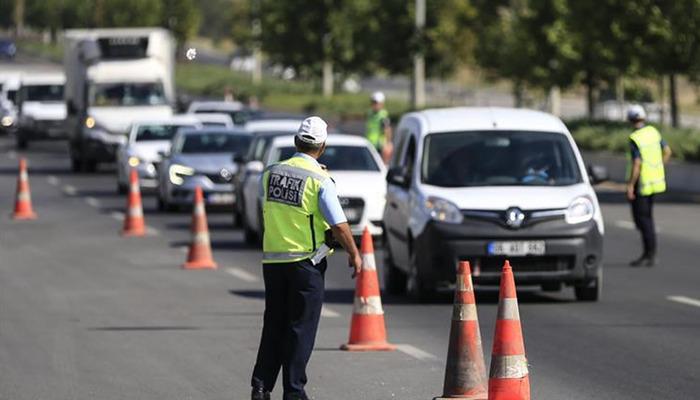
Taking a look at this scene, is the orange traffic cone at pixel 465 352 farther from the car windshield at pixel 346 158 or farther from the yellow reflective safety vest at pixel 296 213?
the car windshield at pixel 346 158

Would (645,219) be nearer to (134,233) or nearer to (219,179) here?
(134,233)

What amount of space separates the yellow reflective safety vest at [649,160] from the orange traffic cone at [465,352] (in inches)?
415

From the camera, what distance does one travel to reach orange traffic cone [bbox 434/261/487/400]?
10430 mm

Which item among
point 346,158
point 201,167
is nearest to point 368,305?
point 346,158

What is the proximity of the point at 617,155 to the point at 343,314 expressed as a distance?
23.6 meters

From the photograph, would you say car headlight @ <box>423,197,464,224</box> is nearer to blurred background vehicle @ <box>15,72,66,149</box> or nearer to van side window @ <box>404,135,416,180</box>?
van side window @ <box>404,135,416,180</box>

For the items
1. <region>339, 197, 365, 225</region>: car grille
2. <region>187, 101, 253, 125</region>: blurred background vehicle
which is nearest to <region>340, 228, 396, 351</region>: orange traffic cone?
<region>339, 197, 365, 225</region>: car grille

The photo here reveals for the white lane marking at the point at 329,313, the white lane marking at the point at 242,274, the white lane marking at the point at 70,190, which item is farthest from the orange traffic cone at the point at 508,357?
the white lane marking at the point at 70,190

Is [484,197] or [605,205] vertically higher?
[484,197]

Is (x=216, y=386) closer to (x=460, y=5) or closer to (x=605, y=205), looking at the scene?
(x=605, y=205)

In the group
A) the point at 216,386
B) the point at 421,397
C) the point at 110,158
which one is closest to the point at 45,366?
the point at 216,386

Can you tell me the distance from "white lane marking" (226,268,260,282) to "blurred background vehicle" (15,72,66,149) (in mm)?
38836

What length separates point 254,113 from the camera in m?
53.0

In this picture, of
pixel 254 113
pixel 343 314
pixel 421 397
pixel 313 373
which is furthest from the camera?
pixel 254 113
